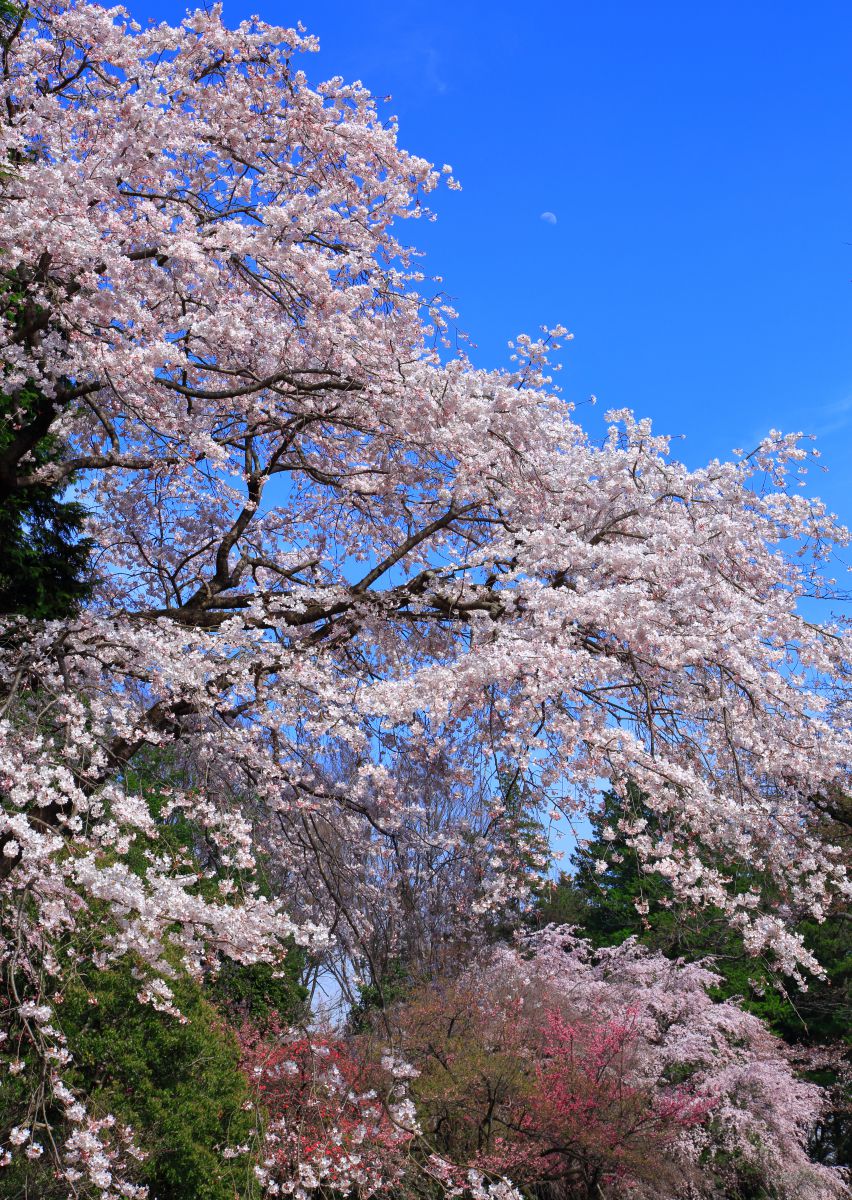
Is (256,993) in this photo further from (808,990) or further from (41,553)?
(808,990)

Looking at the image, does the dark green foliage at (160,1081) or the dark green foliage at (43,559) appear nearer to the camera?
the dark green foliage at (160,1081)

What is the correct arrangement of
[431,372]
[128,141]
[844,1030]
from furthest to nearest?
1. [844,1030]
2. [431,372]
3. [128,141]

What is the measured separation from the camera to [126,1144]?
22.6 ft

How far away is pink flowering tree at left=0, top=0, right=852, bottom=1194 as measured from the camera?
4977mm

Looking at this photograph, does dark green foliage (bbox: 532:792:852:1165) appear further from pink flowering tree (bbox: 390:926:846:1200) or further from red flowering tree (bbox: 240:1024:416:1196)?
red flowering tree (bbox: 240:1024:416:1196)

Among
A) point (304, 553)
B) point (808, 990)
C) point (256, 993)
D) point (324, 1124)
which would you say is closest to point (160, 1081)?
point (324, 1124)

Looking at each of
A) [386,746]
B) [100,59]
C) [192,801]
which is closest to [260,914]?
[192,801]

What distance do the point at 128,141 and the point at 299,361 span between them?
67.8 inches

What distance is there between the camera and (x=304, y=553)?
779 centimetres

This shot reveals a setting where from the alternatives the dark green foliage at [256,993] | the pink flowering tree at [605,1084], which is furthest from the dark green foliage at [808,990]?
the dark green foliage at [256,993]

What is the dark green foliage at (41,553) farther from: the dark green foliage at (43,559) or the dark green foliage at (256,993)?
the dark green foliage at (256,993)

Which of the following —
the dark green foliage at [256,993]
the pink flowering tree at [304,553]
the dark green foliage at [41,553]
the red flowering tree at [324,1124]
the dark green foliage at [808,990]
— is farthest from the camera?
the dark green foliage at [808,990]

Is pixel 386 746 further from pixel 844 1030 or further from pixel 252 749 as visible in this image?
pixel 844 1030

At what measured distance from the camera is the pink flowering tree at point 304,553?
4.98 m
